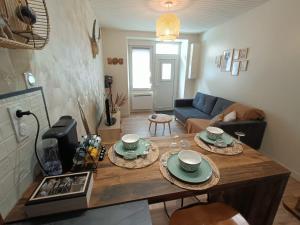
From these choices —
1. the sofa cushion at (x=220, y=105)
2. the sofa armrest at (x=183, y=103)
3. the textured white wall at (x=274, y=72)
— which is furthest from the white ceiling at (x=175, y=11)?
the sofa armrest at (x=183, y=103)

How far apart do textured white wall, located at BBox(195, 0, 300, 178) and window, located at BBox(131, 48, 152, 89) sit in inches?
96.3

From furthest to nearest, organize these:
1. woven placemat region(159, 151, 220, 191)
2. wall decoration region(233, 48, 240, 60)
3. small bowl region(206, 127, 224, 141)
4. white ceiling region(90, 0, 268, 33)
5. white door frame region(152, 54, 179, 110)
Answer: white door frame region(152, 54, 179, 110) → wall decoration region(233, 48, 240, 60) → white ceiling region(90, 0, 268, 33) → small bowl region(206, 127, 224, 141) → woven placemat region(159, 151, 220, 191)

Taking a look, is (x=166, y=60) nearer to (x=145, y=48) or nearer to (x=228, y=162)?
(x=145, y=48)

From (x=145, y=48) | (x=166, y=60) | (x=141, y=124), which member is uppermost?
(x=145, y=48)

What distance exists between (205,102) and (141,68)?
230 cm

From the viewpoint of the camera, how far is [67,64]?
1.38m

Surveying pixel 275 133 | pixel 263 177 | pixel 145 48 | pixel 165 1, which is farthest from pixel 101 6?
pixel 275 133

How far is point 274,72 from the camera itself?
222cm

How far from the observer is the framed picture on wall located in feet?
10.2

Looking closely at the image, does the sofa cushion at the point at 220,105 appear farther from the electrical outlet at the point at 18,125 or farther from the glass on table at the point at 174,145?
the electrical outlet at the point at 18,125

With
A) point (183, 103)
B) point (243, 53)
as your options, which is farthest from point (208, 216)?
point (183, 103)

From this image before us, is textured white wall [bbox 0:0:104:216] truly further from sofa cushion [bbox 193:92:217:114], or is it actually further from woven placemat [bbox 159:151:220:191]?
sofa cushion [bbox 193:92:217:114]

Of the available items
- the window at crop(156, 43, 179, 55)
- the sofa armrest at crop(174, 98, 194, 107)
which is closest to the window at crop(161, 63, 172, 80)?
the window at crop(156, 43, 179, 55)

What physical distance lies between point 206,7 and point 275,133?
2329 millimetres
